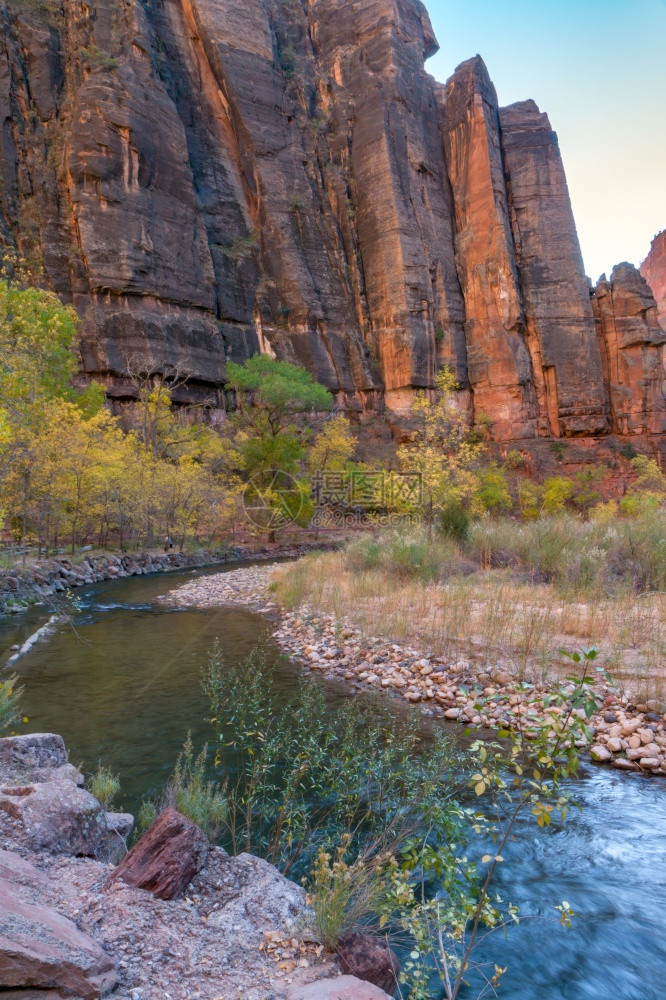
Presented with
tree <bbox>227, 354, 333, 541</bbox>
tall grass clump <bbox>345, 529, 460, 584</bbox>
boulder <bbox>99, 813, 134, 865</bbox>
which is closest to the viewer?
boulder <bbox>99, 813, 134, 865</bbox>

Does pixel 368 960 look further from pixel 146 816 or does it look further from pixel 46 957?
pixel 146 816

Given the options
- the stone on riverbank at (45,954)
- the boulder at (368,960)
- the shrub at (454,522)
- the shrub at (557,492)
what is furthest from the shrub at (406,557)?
the shrub at (557,492)

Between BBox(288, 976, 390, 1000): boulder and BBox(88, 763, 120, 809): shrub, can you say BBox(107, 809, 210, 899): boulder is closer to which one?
BBox(288, 976, 390, 1000): boulder

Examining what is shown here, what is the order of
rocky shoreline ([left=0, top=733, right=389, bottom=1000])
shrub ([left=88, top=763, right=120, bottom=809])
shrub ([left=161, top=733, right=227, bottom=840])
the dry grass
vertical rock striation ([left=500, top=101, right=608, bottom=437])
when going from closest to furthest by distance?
rocky shoreline ([left=0, top=733, right=389, bottom=1000]) < shrub ([left=161, top=733, right=227, bottom=840]) < shrub ([left=88, top=763, right=120, bottom=809]) < the dry grass < vertical rock striation ([left=500, top=101, right=608, bottom=437])

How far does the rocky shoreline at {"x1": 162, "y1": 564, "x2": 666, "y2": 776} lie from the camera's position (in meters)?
5.28

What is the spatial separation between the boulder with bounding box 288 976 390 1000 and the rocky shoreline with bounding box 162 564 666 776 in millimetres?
1242

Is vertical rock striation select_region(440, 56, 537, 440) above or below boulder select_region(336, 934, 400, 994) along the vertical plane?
above

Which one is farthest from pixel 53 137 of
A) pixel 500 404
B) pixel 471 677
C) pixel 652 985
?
pixel 652 985

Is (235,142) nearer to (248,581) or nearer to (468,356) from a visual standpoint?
(468,356)

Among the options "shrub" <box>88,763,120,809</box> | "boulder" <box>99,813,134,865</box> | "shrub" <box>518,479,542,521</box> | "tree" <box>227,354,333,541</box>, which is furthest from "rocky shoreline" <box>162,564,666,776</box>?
"shrub" <box>518,479,542,521</box>

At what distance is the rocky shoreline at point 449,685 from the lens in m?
5.28

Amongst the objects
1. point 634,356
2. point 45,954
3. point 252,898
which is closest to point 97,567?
point 252,898

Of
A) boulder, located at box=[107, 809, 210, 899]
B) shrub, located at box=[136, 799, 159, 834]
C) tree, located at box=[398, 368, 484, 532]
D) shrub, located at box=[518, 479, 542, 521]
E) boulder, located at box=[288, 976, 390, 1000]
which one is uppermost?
tree, located at box=[398, 368, 484, 532]

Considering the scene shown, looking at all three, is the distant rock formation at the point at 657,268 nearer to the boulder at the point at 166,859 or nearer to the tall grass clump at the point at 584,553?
the tall grass clump at the point at 584,553
